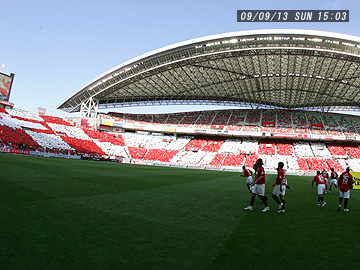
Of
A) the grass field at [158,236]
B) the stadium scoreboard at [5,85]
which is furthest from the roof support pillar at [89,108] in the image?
the grass field at [158,236]

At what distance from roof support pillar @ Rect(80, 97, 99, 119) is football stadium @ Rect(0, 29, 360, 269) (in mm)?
470

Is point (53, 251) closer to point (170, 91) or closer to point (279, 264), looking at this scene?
point (279, 264)

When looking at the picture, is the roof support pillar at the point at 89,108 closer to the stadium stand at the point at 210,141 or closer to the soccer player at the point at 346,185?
the stadium stand at the point at 210,141

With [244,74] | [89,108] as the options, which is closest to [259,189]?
[244,74]

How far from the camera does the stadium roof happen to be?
107 feet

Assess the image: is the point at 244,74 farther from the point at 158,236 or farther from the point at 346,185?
the point at 158,236

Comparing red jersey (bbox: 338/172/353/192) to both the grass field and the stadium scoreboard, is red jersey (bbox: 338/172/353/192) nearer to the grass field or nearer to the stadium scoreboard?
the grass field

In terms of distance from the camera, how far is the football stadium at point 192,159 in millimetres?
4527

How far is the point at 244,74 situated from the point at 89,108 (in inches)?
1330

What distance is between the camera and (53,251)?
396 centimetres

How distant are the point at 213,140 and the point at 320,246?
5741 centimetres

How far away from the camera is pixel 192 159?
5334 centimetres

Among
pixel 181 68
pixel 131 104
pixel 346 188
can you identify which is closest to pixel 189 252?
pixel 346 188

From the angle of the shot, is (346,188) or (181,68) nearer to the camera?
(346,188)
